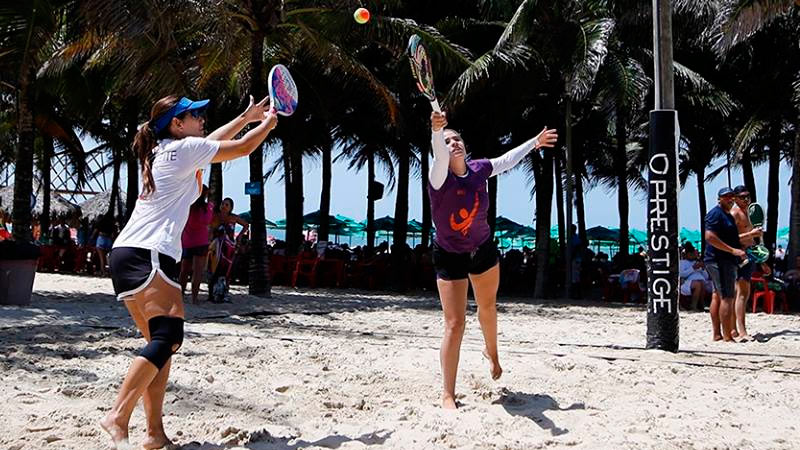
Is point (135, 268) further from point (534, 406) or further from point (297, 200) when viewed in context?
point (297, 200)

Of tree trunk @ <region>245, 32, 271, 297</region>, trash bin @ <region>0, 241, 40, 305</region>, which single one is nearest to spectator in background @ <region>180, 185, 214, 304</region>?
trash bin @ <region>0, 241, 40, 305</region>

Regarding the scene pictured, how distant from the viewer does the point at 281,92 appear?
12.9 ft

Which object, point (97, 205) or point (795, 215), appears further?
point (97, 205)

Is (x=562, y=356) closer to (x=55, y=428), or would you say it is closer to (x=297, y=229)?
(x=55, y=428)

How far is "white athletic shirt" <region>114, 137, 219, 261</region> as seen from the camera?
3568 millimetres

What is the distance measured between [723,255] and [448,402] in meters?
4.30

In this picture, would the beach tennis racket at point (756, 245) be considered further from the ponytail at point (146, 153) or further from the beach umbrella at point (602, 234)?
the beach umbrella at point (602, 234)

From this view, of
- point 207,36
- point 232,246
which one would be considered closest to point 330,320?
point 232,246

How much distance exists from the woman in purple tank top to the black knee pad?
1.50 m

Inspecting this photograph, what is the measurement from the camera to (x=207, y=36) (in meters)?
14.0

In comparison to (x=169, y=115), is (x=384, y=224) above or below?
above

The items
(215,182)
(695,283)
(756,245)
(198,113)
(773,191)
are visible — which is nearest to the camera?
(198,113)

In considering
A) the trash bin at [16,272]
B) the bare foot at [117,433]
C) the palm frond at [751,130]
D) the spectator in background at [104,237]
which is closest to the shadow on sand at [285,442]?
the bare foot at [117,433]

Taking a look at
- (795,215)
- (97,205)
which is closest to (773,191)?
(795,215)
